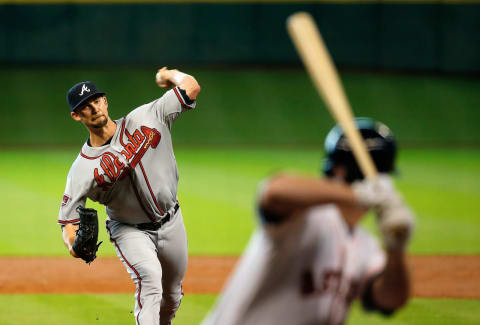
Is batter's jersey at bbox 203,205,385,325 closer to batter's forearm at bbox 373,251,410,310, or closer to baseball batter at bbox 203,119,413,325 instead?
baseball batter at bbox 203,119,413,325

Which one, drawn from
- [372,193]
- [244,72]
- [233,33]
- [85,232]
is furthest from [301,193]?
[244,72]

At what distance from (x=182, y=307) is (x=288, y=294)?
418 cm

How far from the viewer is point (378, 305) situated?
9.67 ft

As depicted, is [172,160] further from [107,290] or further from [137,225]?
[107,290]

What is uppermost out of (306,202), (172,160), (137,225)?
(306,202)

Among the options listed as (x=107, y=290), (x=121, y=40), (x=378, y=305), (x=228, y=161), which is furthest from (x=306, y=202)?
(x=121, y=40)

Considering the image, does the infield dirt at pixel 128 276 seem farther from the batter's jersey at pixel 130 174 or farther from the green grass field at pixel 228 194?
the batter's jersey at pixel 130 174

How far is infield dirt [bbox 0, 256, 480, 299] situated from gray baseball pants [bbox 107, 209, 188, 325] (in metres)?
1.87

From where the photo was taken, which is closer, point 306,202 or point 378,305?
point 306,202

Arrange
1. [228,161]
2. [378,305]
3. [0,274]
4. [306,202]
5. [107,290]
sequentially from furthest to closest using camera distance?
[228,161] → [0,274] → [107,290] → [378,305] → [306,202]

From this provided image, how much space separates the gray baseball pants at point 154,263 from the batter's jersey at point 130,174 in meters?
0.11

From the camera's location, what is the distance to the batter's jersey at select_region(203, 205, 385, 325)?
8.30 ft

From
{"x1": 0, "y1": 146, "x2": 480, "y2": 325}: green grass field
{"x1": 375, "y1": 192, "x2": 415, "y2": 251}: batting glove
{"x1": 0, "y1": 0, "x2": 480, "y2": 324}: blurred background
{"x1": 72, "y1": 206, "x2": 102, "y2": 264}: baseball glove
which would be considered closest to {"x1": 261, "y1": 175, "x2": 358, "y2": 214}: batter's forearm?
{"x1": 375, "y1": 192, "x2": 415, "y2": 251}: batting glove

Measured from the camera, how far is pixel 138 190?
16.8 feet
